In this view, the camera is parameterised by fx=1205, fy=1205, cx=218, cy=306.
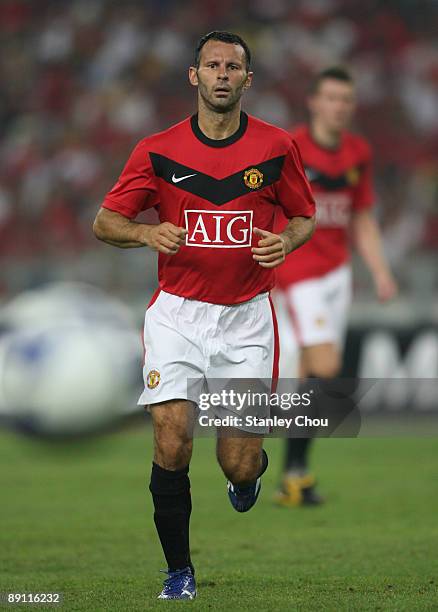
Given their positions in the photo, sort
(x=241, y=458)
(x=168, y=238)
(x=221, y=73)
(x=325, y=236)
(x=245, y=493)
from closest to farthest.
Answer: (x=168, y=238)
(x=221, y=73)
(x=241, y=458)
(x=245, y=493)
(x=325, y=236)

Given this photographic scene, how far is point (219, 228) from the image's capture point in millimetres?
4781

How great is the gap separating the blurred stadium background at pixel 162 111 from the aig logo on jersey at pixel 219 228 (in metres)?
6.64

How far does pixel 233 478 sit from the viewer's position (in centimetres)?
498

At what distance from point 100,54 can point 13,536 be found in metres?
10.3

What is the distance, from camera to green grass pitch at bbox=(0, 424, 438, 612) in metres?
4.71

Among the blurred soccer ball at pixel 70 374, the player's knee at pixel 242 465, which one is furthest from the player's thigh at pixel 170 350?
the blurred soccer ball at pixel 70 374

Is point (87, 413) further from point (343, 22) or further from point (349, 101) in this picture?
point (343, 22)

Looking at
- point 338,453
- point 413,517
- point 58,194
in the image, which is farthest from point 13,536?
point 58,194

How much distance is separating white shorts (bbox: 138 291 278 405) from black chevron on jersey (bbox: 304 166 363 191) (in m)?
3.09

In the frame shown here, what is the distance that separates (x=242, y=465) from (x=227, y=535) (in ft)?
5.35

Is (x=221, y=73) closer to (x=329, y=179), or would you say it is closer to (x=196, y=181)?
(x=196, y=181)

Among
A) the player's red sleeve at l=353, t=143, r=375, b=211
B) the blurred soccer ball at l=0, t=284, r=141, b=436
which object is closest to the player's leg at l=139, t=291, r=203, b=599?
the blurred soccer ball at l=0, t=284, r=141, b=436

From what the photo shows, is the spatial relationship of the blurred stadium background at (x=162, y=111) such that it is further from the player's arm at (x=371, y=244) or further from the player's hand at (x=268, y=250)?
the player's hand at (x=268, y=250)

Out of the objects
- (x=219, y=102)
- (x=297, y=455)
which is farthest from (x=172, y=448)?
(x=297, y=455)
